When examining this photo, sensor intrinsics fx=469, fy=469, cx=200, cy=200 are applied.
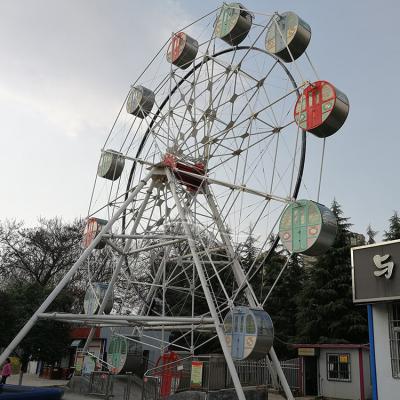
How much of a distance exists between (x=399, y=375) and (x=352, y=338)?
14895 mm

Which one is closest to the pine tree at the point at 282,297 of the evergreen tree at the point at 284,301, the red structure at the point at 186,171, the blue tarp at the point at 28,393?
the evergreen tree at the point at 284,301

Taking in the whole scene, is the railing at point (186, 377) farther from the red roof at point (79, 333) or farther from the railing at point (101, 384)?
the red roof at point (79, 333)

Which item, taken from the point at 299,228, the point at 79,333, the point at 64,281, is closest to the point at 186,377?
the point at 64,281

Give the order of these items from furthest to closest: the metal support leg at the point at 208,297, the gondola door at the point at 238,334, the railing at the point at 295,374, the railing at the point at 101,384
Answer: the railing at the point at 295,374
the railing at the point at 101,384
the gondola door at the point at 238,334
the metal support leg at the point at 208,297

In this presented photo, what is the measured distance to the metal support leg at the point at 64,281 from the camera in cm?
1420

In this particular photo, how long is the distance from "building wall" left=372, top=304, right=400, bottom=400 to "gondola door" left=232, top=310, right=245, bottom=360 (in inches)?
146

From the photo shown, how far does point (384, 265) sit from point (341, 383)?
10.9 meters

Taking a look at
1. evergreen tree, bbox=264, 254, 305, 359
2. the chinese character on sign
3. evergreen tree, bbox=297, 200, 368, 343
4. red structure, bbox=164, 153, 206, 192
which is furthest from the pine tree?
the chinese character on sign

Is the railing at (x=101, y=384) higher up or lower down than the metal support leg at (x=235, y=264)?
lower down

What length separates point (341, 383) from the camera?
21062 millimetres

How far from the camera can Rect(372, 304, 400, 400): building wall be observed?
12.2 metres

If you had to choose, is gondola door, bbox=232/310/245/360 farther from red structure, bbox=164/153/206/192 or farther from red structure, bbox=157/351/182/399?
red structure, bbox=164/153/206/192

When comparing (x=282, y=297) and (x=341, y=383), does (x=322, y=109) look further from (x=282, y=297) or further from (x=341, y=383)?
(x=282, y=297)

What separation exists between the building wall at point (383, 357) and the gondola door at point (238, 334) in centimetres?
372
